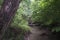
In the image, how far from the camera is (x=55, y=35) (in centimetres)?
811

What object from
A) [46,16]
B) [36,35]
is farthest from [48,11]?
[36,35]

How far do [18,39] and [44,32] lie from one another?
342cm

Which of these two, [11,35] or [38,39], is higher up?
[11,35]

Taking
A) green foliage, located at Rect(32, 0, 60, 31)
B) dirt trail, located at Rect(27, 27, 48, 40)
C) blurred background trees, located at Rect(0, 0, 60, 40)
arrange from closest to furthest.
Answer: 1. blurred background trees, located at Rect(0, 0, 60, 40)
2. green foliage, located at Rect(32, 0, 60, 31)
3. dirt trail, located at Rect(27, 27, 48, 40)

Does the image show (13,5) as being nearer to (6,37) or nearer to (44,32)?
(6,37)

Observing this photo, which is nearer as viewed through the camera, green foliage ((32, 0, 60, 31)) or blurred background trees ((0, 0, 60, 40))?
blurred background trees ((0, 0, 60, 40))

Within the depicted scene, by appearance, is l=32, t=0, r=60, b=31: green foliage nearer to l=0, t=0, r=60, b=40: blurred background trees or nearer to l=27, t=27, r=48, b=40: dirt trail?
Result: l=0, t=0, r=60, b=40: blurred background trees

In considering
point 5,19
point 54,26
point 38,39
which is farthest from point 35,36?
point 5,19

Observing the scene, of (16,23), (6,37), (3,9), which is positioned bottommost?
(6,37)

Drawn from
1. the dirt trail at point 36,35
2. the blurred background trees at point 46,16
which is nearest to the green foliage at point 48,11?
the blurred background trees at point 46,16

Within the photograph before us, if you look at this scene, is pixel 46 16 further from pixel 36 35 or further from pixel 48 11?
pixel 36 35

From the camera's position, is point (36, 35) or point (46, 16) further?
point (36, 35)

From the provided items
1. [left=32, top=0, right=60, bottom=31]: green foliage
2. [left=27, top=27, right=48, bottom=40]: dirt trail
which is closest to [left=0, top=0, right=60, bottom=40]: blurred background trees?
[left=32, top=0, right=60, bottom=31]: green foliage

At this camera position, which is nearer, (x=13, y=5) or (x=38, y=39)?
(x=13, y=5)
